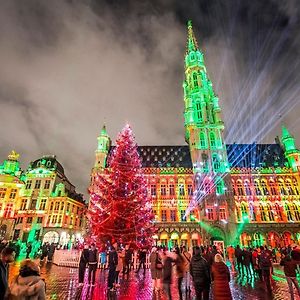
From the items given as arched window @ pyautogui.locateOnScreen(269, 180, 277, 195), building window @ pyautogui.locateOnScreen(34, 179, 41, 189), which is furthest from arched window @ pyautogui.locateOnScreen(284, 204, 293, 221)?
building window @ pyautogui.locateOnScreen(34, 179, 41, 189)

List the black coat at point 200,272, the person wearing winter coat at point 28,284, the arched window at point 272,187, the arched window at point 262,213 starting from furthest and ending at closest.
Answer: the arched window at point 272,187 < the arched window at point 262,213 < the black coat at point 200,272 < the person wearing winter coat at point 28,284

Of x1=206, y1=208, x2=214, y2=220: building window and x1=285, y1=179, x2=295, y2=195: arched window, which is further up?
x1=285, y1=179, x2=295, y2=195: arched window

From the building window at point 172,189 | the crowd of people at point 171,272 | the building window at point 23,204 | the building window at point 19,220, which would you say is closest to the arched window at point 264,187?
the building window at point 172,189

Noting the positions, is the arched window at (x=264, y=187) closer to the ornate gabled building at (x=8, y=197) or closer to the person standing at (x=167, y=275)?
the person standing at (x=167, y=275)

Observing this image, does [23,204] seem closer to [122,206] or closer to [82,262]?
[122,206]

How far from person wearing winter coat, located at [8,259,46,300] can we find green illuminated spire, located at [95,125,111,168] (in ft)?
141

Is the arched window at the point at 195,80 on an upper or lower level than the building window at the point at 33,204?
upper

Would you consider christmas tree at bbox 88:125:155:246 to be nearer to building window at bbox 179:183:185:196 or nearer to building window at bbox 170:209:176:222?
building window at bbox 170:209:176:222

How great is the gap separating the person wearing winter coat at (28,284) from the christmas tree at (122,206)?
13.8 m

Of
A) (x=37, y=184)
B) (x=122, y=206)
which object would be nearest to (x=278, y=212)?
(x=122, y=206)

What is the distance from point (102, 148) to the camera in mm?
47375

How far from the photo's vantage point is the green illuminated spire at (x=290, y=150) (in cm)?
4471

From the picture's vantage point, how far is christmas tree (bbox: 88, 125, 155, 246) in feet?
55.5

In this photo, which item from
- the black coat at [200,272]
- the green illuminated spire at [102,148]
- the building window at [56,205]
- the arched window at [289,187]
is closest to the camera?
the black coat at [200,272]
